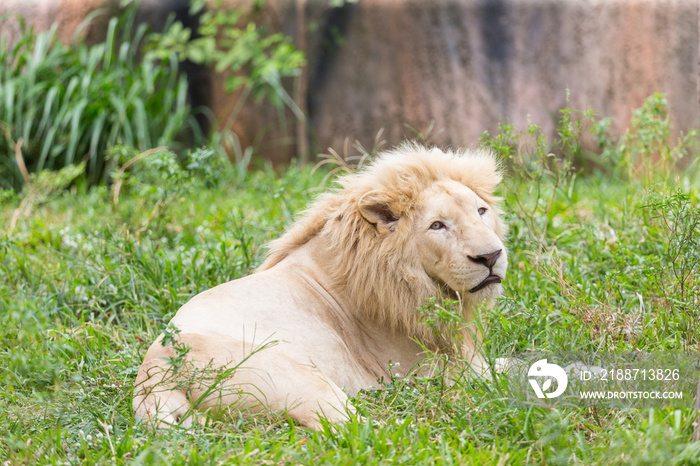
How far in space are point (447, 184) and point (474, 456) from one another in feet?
3.93

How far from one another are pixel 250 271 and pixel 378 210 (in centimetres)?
113

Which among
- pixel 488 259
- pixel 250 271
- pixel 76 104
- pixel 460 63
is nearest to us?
pixel 488 259

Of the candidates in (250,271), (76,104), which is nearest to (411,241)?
(250,271)

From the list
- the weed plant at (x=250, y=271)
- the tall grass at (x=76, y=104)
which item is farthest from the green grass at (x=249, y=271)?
the tall grass at (x=76, y=104)

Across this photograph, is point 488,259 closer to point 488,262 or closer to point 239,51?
point 488,262

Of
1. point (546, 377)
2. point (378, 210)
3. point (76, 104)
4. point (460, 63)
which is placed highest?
point (460, 63)

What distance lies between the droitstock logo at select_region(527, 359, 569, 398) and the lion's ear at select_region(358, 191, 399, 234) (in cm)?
77

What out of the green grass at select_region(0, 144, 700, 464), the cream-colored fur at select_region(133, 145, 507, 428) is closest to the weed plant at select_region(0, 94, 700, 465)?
the green grass at select_region(0, 144, 700, 464)

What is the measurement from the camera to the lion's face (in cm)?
269

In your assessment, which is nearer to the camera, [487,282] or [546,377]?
[546,377]

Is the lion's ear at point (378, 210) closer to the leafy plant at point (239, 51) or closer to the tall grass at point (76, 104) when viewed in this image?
the tall grass at point (76, 104)

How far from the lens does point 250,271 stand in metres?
3.76

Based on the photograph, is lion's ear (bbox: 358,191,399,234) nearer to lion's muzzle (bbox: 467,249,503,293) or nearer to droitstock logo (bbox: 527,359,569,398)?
lion's muzzle (bbox: 467,249,503,293)

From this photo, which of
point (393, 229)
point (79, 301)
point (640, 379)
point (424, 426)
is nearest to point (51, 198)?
point (79, 301)
